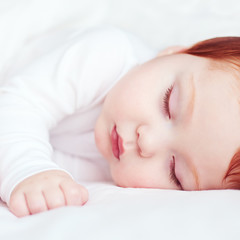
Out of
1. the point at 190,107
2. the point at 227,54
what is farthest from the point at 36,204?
the point at 227,54

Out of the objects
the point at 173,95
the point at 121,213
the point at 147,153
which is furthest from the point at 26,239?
the point at 173,95

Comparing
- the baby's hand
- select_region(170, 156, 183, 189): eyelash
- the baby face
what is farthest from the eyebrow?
the baby's hand

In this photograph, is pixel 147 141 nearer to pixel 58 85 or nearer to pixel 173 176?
pixel 173 176

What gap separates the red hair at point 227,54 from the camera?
3.21 ft

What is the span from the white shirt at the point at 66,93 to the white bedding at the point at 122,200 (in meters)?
0.11

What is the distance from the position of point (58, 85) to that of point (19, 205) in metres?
0.48

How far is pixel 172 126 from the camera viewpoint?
1.05 metres

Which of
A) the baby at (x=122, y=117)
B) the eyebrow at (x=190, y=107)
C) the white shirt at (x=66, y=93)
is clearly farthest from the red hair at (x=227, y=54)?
the white shirt at (x=66, y=93)

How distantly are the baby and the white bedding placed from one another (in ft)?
0.27

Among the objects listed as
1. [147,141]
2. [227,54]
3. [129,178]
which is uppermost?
[227,54]

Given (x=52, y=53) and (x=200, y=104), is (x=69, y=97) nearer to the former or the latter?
(x=52, y=53)

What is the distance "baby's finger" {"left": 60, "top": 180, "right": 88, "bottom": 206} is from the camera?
2.86ft

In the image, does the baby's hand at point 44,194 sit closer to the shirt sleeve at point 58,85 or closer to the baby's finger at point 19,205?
the baby's finger at point 19,205

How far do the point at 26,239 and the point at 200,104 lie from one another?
548mm
